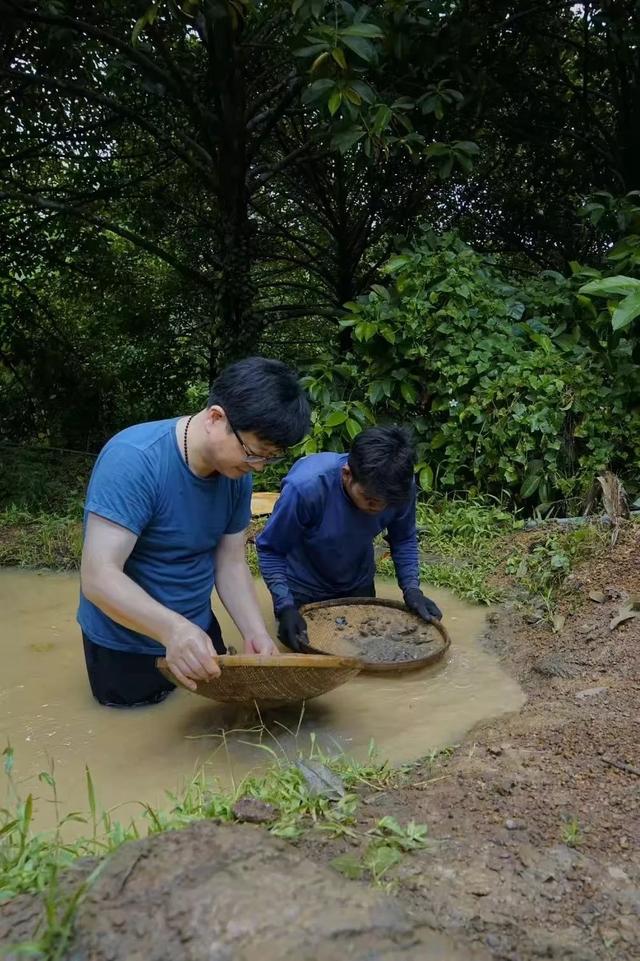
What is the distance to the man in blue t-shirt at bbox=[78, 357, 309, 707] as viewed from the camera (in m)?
2.34

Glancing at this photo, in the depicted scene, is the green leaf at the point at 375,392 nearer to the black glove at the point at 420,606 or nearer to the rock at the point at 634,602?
the black glove at the point at 420,606

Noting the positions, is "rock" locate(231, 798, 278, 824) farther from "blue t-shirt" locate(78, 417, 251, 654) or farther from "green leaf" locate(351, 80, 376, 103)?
"green leaf" locate(351, 80, 376, 103)

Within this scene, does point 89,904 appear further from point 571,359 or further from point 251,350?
point 251,350

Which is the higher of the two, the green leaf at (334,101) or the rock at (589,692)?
the green leaf at (334,101)

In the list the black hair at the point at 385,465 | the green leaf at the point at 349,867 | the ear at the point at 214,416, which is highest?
the ear at the point at 214,416

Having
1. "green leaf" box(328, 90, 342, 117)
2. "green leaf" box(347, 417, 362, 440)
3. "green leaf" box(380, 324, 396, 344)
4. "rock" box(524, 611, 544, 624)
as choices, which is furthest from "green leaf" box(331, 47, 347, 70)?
"rock" box(524, 611, 544, 624)

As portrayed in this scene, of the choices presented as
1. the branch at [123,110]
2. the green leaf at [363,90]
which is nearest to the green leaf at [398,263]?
the green leaf at [363,90]

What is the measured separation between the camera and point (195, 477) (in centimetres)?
→ 270

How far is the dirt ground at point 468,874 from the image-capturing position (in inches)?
50.2

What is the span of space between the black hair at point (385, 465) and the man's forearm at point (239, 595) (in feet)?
2.04

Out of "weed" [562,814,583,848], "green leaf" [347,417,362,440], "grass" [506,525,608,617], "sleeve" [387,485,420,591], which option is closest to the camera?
"weed" [562,814,583,848]

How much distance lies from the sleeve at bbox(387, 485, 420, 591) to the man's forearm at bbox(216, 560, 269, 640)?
3.20 feet

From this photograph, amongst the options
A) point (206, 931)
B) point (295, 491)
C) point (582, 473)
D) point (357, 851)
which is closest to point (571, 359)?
point (582, 473)

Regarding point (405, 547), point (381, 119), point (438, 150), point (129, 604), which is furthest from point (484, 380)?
point (129, 604)
